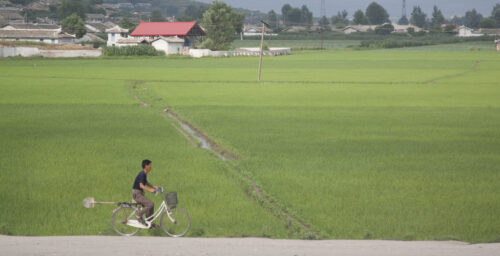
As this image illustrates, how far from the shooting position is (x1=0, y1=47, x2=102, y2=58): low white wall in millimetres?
88181

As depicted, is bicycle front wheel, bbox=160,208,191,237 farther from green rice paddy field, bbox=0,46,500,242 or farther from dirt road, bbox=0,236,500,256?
dirt road, bbox=0,236,500,256

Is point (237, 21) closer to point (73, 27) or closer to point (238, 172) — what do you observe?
point (73, 27)

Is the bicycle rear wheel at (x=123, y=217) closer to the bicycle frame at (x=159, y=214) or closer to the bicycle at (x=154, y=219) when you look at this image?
the bicycle at (x=154, y=219)

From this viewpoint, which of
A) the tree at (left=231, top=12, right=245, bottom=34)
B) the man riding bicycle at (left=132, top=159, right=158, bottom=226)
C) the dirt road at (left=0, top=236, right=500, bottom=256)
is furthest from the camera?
the tree at (left=231, top=12, right=245, bottom=34)

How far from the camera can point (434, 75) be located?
6000 cm

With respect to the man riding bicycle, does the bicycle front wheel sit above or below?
below

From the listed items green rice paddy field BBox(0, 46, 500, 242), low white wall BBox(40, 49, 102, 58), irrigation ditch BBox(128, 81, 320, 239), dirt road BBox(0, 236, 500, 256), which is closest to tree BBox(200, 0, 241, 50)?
low white wall BBox(40, 49, 102, 58)

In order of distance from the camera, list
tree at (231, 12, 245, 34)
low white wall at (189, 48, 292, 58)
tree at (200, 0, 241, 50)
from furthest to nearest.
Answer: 1. tree at (231, 12, 245, 34)
2. tree at (200, 0, 241, 50)
3. low white wall at (189, 48, 292, 58)

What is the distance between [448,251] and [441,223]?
110 inches

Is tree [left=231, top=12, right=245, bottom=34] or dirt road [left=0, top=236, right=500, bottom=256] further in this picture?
tree [left=231, top=12, right=245, bottom=34]

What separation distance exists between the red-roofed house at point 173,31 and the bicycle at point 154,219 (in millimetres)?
101069

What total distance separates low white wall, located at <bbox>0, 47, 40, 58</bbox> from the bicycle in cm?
8243

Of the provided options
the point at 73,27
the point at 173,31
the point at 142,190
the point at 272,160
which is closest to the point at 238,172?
the point at 272,160

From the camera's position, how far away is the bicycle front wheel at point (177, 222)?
37.7 ft
